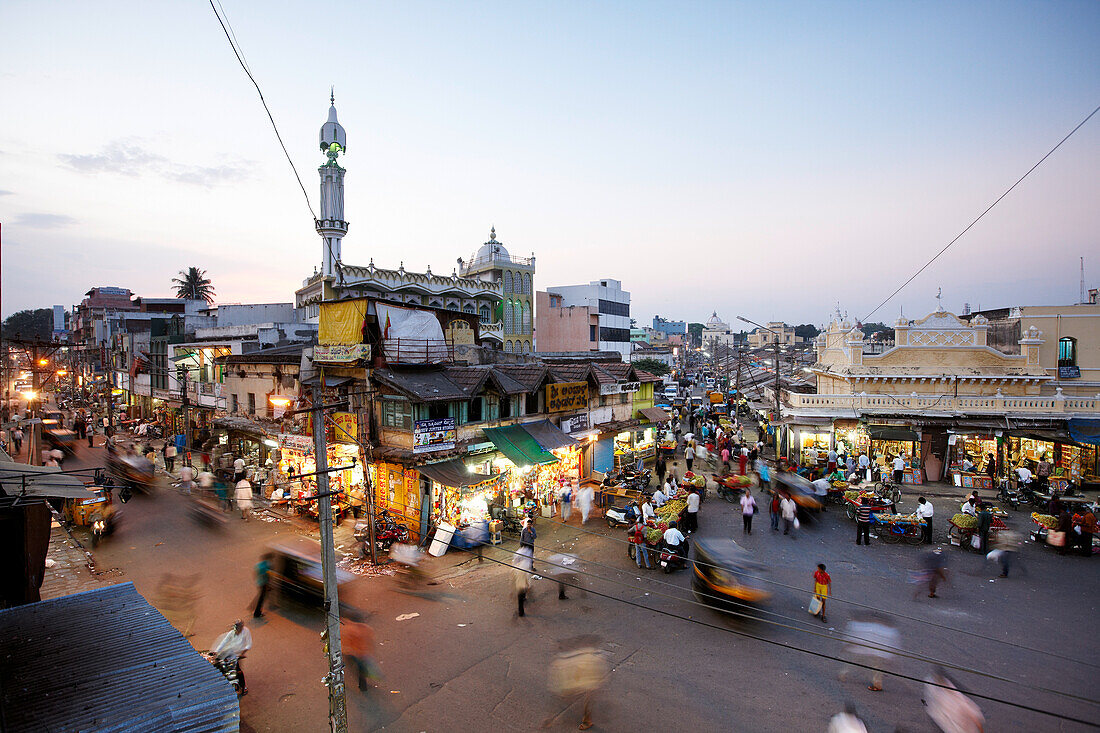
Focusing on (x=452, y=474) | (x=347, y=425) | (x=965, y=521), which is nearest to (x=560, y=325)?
(x=347, y=425)

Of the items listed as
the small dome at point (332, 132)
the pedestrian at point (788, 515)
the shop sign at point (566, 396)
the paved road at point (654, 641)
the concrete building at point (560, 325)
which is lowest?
the paved road at point (654, 641)

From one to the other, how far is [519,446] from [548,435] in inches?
79.7

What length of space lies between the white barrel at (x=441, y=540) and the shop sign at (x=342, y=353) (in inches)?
260

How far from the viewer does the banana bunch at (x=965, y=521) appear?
15.9 meters

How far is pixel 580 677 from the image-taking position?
899 cm

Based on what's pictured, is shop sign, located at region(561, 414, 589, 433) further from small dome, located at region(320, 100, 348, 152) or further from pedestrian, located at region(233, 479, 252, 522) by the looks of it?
small dome, located at region(320, 100, 348, 152)

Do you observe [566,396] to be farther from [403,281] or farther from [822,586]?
[403,281]

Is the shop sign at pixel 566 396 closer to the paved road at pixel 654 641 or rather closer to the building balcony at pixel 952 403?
the paved road at pixel 654 641

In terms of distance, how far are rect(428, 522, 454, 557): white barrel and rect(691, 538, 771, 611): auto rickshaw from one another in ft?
25.4

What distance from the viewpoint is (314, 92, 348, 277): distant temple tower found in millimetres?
38469

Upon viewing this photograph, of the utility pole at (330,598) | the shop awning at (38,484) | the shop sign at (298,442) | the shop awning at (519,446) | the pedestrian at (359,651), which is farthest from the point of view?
the shop sign at (298,442)

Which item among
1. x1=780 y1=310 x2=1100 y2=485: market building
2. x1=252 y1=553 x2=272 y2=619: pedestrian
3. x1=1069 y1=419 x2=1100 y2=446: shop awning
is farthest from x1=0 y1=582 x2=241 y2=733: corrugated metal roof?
x1=1069 y1=419 x2=1100 y2=446: shop awning

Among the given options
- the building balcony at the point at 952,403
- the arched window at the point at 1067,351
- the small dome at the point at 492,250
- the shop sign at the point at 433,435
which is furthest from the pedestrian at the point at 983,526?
the small dome at the point at 492,250

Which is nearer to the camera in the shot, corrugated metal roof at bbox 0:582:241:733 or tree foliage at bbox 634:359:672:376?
corrugated metal roof at bbox 0:582:241:733
